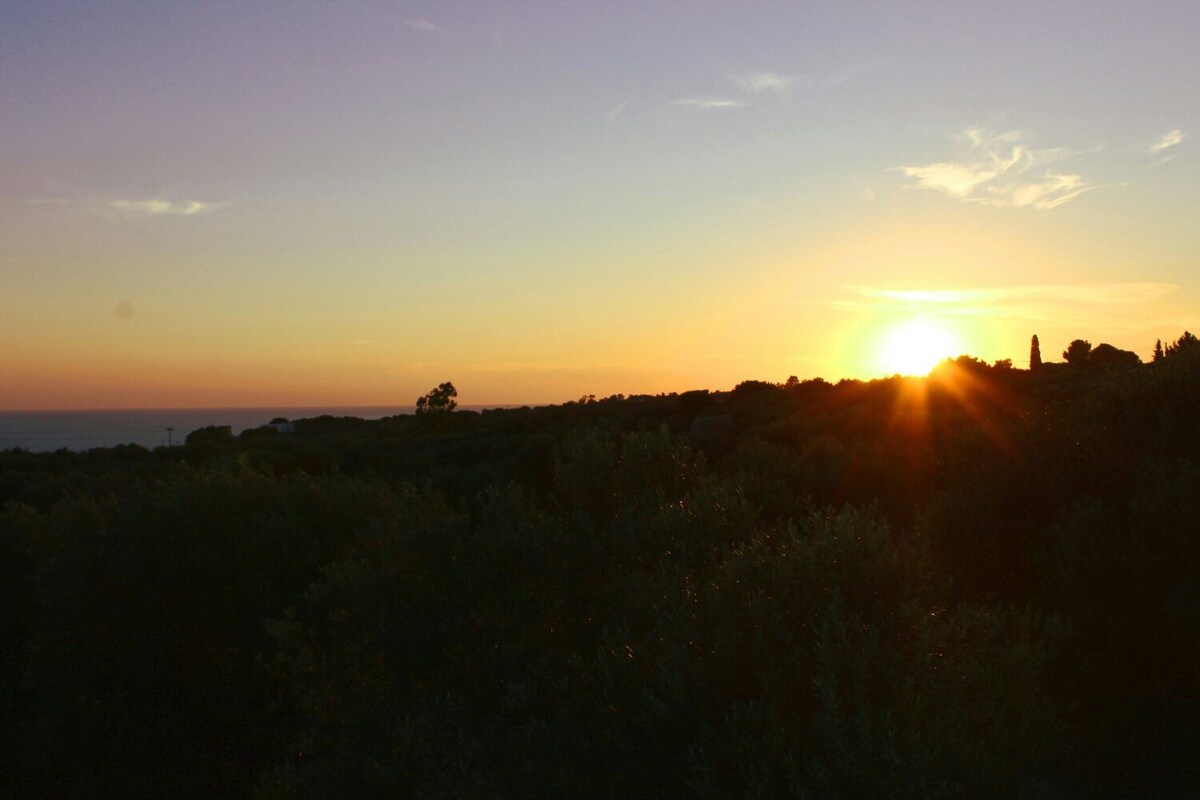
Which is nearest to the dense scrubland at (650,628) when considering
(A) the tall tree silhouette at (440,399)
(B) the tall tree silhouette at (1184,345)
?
(B) the tall tree silhouette at (1184,345)

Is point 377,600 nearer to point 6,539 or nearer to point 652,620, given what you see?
point 652,620

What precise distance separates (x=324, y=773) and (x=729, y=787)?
382 cm

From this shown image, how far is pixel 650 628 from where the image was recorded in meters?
7.54

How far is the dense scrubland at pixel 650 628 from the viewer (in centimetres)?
607

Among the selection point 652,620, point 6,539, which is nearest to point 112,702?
point 6,539

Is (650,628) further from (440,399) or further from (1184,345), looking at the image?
(440,399)

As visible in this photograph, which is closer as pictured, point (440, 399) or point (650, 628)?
point (650, 628)

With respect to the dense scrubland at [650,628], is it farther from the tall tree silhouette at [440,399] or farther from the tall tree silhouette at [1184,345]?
the tall tree silhouette at [440,399]

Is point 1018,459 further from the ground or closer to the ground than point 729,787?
further from the ground

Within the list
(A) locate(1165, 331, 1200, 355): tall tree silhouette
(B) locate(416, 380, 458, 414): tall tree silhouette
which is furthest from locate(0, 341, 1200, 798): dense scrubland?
(B) locate(416, 380, 458, 414): tall tree silhouette

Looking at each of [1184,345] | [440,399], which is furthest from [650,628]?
[440,399]

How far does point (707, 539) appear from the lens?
8844 millimetres

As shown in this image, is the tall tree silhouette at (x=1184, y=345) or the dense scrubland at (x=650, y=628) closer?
the dense scrubland at (x=650, y=628)

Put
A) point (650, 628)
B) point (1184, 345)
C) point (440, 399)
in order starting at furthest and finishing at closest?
point (440, 399) < point (1184, 345) < point (650, 628)
